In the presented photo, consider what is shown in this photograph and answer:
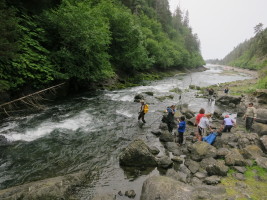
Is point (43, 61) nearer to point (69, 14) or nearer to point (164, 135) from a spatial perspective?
point (69, 14)

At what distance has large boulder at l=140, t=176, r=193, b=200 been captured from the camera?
6.21 metres

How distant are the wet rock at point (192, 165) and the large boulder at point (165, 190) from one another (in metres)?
2.46

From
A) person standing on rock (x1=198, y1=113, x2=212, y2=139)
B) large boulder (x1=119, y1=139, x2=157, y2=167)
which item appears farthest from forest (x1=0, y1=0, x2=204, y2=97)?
person standing on rock (x1=198, y1=113, x2=212, y2=139)

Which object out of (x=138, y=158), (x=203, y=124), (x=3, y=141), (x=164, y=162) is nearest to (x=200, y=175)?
(x=164, y=162)

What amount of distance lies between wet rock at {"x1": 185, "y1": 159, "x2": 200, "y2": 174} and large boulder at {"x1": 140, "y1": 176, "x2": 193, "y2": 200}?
8.06 ft

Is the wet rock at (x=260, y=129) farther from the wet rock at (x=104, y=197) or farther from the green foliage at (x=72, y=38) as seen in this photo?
the green foliage at (x=72, y=38)

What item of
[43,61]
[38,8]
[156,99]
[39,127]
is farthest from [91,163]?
[38,8]

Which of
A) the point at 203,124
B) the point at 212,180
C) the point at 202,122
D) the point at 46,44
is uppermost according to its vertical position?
the point at 46,44

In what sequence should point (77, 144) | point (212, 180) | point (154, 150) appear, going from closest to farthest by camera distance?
point (212, 180)
point (154, 150)
point (77, 144)

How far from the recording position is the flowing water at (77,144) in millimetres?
8320

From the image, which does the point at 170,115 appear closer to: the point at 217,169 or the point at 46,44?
the point at 217,169

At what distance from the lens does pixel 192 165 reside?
930 cm

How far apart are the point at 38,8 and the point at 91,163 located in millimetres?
22587

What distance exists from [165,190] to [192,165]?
352 centimetres
